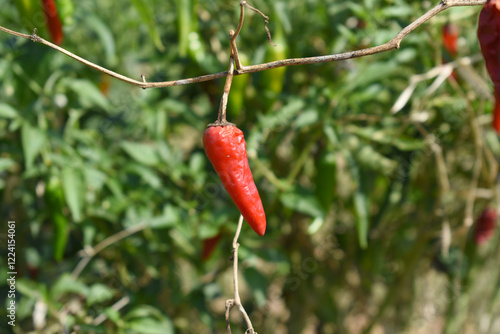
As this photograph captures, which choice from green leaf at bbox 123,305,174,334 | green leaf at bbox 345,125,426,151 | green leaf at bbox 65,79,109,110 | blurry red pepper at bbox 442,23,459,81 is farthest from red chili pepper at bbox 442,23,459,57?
green leaf at bbox 123,305,174,334

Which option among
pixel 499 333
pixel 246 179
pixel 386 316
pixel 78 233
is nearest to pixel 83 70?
pixel 78 233

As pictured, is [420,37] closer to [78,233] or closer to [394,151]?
[394,151]

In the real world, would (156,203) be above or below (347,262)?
above

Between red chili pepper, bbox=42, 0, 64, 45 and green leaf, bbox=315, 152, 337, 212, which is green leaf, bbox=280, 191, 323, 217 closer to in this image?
green leaf, bbox=315, 152, 337, 212

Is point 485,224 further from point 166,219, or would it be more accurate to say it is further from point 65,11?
point 65,11

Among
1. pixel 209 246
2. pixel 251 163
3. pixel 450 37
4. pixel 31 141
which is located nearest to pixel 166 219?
pixel 209 246

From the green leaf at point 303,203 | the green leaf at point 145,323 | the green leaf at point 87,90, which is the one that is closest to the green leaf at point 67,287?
the green leaf at point 145,323

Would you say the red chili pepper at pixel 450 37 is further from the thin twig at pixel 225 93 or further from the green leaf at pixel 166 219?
the thin twig at pixel 225 93
